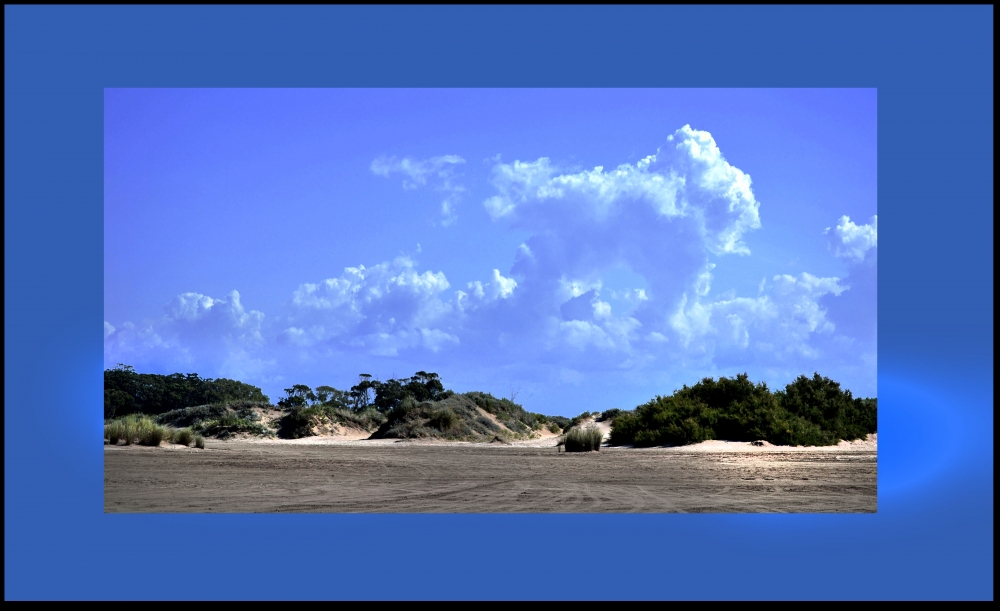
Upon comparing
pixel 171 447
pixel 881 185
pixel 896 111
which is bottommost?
pixel 171 447

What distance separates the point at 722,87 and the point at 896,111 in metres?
2.14

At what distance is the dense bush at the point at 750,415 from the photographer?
18891mm

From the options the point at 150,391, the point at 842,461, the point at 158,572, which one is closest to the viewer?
the point at 158,572

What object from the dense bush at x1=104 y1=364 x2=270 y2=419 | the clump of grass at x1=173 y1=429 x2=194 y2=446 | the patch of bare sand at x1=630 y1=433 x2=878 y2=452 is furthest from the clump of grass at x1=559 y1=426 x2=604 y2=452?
the dense bush at x1=104 y1=364 x2=270 y2=419

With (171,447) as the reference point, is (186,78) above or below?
above

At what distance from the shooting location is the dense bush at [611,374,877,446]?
1889 centimetres

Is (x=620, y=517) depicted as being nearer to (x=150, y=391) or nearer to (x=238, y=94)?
(x=238, y=94)

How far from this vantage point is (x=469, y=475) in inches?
509

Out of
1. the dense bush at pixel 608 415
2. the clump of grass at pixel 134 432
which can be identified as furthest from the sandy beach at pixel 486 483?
the dense bush at pixel 608 415

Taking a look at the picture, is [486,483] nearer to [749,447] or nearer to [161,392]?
[749,447]

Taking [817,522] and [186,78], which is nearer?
[817,522]

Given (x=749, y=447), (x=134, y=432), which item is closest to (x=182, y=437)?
(x=134, y=432)

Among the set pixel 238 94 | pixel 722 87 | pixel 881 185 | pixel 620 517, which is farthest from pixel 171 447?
pixel 881 185

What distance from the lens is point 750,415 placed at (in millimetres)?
19297
